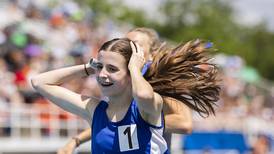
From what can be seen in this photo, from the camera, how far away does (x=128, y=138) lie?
4.26m

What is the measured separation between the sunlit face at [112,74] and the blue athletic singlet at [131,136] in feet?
0.43

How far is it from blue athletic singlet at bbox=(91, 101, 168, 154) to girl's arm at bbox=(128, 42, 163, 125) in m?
0.06

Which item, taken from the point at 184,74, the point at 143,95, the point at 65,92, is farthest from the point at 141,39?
the point at 143,95

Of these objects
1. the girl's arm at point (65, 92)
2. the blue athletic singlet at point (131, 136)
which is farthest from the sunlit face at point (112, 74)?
the girl's arm at point (65, 92)

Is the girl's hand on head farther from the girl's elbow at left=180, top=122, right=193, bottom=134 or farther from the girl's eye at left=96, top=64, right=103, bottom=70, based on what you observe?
the girl's elbow at left=180, top=122, right=193, bottom=134

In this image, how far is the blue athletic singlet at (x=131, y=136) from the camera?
4.26m

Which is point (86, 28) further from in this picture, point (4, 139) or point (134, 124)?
point (134, 124)

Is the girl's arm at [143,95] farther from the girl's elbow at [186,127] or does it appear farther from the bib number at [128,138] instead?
the girl's elbow at [186,127]

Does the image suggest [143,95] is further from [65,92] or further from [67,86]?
[67,86]

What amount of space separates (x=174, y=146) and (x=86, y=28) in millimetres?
4435

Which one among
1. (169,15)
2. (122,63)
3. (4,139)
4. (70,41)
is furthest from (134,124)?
(169,15)

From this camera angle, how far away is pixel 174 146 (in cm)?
1301

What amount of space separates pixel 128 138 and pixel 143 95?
0.33 meters

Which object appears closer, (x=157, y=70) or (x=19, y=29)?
(x=157, y=70)
